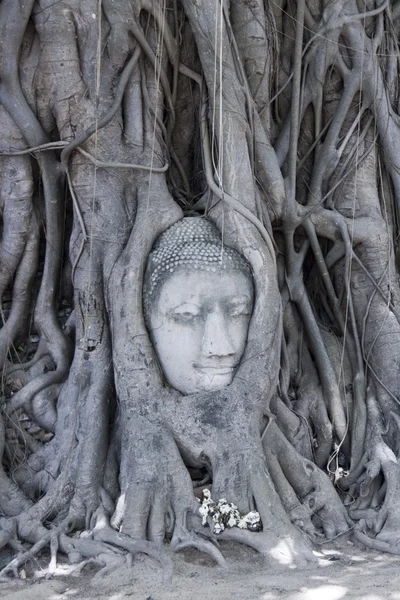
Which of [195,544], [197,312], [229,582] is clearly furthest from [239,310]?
[229,582]

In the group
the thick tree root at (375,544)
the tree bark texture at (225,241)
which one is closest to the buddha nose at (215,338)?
the tree bark texture at (225,241)

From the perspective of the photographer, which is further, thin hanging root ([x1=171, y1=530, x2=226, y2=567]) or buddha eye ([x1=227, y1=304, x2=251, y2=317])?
buddha eye ([x1=227, y1=304, x2=251, y2=317])

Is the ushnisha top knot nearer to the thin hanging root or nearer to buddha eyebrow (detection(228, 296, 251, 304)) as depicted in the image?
buddha eyebrow (detection(228, 296, 251, 304))

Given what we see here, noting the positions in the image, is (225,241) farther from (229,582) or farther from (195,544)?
(229,582)

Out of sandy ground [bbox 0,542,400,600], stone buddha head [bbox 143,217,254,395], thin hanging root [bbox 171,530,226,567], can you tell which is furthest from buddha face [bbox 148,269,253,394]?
sandy ground [bbox 0,542,400,600]

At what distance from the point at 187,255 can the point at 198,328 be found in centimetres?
34

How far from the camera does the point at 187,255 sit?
3191 mm

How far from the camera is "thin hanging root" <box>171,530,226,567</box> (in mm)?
2598

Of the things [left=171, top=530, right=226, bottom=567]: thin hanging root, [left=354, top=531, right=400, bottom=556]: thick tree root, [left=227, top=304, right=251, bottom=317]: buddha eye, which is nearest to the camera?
[left=171, top=530, right=226, bottom=567]: thin hanging root

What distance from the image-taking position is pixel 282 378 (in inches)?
136

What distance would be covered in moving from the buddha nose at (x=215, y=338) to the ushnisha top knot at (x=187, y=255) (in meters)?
0.23

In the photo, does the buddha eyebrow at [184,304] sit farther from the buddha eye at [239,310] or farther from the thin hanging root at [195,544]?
the thin hanging root at [195,544]

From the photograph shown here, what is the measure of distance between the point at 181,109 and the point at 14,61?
92 cm

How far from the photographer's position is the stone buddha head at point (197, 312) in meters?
3.10
